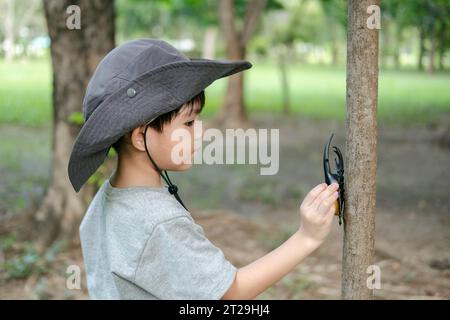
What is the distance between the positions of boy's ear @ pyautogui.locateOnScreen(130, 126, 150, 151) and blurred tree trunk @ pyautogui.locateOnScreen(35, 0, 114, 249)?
286cm

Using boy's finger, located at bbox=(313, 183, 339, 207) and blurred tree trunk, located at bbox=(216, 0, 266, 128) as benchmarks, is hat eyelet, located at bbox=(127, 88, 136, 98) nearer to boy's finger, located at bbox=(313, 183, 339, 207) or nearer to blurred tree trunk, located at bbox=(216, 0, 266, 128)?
boy's finger, located at bbox=(313, 183, 339, 207)

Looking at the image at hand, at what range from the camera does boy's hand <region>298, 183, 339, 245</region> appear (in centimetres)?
175

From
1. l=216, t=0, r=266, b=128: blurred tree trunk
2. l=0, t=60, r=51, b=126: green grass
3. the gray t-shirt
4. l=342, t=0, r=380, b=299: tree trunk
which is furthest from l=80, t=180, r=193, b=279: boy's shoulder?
l=0, t=60, r=51, b=126: green grass

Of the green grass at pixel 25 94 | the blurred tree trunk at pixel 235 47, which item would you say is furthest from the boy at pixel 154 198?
the green grass at pixel 25 94

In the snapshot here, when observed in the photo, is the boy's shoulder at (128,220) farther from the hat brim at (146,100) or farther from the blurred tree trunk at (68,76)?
the blurred tree trunk at (68,76)

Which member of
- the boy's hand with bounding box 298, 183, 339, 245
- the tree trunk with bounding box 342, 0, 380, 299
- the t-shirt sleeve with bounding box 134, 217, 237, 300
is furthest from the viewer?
the tree trunk with bounding box 342, 0, 380, 299

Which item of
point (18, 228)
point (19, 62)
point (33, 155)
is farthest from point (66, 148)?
point (19, 62)

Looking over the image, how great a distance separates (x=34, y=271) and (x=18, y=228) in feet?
2.98

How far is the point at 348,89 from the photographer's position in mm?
2027

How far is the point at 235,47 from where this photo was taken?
10922 millimetres

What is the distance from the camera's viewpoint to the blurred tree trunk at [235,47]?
1094cm

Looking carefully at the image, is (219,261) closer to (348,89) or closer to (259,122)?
(348,89)

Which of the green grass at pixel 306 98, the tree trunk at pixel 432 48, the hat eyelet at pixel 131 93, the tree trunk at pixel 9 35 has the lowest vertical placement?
the green grass at pixel 306 98

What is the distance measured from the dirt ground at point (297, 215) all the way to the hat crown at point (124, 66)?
2.08 m
